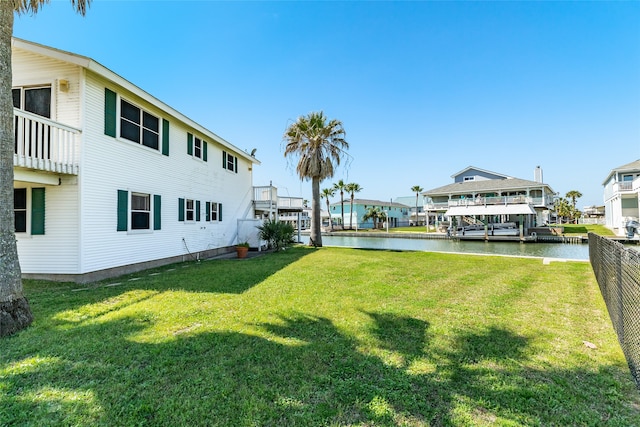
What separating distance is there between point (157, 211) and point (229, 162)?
670cm

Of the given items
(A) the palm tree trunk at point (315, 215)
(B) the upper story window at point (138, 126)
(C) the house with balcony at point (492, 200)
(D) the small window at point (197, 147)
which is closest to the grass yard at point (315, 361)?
(B) the upper story window at point (138, 126)

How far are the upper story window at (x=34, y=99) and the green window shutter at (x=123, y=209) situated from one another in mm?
2657

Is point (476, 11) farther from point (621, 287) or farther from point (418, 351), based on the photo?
point (418, 351)

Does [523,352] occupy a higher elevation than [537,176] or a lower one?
lower

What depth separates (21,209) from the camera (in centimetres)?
776

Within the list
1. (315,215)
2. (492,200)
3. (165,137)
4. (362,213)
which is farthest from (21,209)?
(362,213)

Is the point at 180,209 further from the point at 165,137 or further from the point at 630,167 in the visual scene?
the point at 630,167

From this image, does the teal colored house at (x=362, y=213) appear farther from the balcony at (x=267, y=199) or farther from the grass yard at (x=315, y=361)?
the grass yard at (x=315, y=361)

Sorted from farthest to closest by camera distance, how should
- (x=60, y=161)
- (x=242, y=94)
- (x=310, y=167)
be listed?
(x=310, y=167)
(x=242, y=94)
(x=60, y=161)

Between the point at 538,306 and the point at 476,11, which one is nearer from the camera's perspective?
the point at 538,306

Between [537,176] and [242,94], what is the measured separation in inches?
1590

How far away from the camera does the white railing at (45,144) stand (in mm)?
6449

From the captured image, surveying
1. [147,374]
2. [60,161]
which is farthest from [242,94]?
[147,374]

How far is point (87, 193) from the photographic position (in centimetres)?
757
